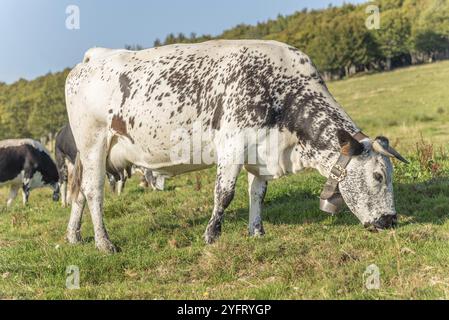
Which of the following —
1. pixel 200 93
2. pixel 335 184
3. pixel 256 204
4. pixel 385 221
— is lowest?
pixel 256 204

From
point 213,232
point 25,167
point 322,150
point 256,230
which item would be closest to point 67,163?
point 25,167

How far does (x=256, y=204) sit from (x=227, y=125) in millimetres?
1684

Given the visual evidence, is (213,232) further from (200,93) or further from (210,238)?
(200,93)

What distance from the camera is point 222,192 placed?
812 centimetres

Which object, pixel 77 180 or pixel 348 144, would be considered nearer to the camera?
pixel 348 144

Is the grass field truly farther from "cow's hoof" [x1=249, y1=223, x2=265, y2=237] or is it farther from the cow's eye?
the cow's eye

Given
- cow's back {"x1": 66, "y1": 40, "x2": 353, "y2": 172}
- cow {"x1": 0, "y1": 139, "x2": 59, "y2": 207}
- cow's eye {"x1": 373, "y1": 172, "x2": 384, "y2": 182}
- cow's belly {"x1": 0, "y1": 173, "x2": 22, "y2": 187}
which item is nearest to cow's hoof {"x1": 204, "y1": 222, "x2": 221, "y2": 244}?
cow's back {"x1": 66, "y1": 40, "x2": 353, "y2": 172}

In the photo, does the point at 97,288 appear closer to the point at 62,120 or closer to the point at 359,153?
the point at 359,153

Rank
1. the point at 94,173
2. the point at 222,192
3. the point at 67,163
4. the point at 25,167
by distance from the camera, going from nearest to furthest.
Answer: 1. the point at 222,192
2. the point at 94,173
3. the point at 67,163
4. the point at 25,167

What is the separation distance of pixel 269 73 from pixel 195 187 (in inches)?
255

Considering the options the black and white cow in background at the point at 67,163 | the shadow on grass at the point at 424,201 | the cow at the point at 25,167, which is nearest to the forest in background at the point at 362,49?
the cow at the point at 25,167

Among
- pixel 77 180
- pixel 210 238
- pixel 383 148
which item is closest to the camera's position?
pixel 383 148

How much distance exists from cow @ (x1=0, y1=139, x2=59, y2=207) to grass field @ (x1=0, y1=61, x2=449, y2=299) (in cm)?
857
